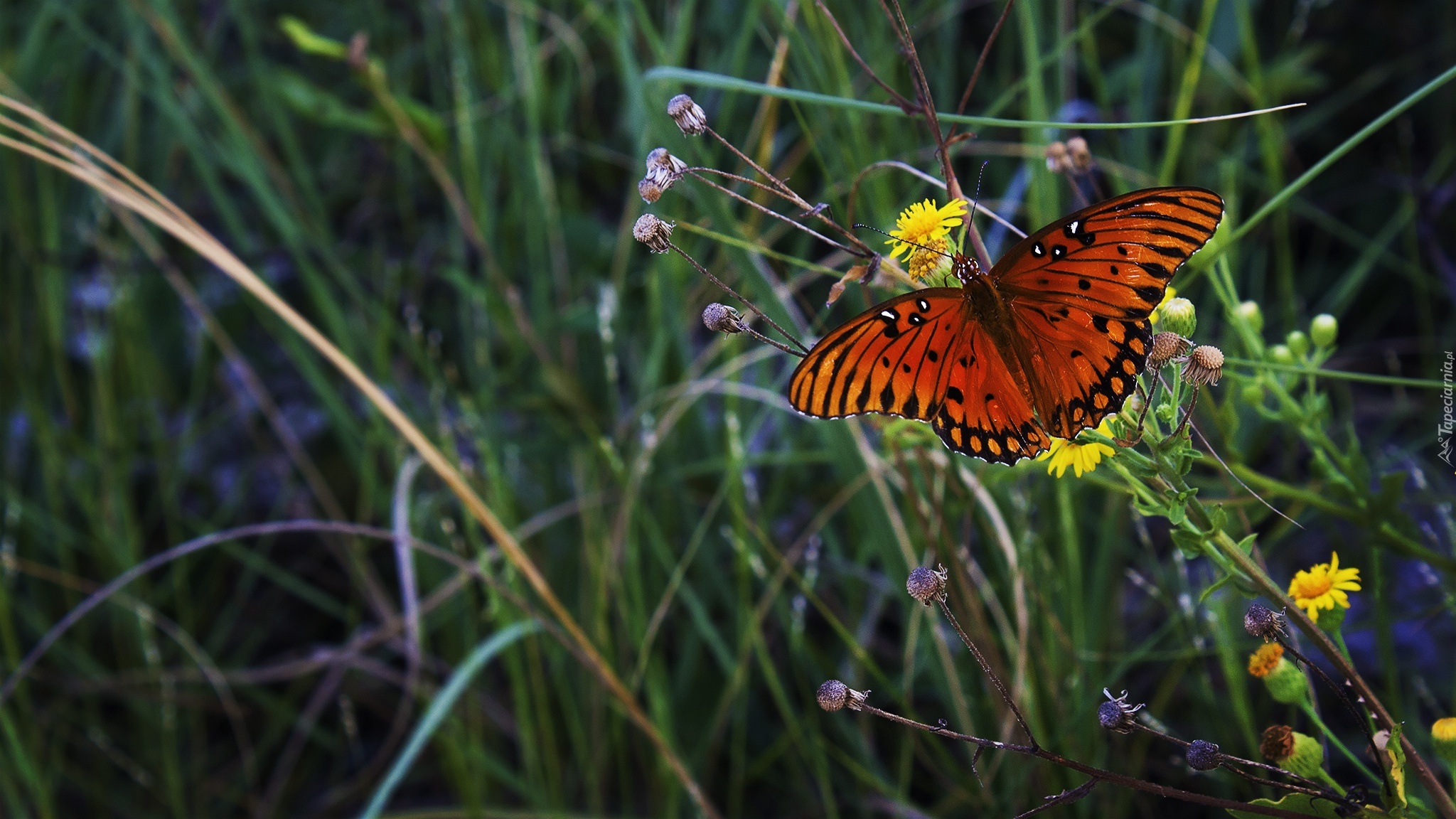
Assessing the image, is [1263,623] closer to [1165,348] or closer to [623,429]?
[1165,348]

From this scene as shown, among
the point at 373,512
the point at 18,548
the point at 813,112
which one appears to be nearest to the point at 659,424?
the point at 813,112

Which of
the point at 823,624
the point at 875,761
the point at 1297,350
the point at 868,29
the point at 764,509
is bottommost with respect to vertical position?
the point at 875,761

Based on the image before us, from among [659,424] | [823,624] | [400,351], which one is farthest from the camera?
[400,351]

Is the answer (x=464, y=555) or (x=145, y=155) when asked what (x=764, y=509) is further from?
(x=145, y=155)

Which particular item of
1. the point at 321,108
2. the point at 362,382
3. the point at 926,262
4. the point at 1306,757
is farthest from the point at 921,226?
the point at 321,108

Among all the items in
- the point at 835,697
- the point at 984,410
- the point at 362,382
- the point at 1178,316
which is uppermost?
the point at 1178,316

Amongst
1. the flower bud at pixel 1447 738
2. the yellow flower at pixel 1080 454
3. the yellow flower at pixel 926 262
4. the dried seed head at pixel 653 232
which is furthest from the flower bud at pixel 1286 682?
the dried seed head at pixel 653 232

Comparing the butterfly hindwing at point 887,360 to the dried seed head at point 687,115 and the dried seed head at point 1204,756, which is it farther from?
the dried seed head at point 1204,756
